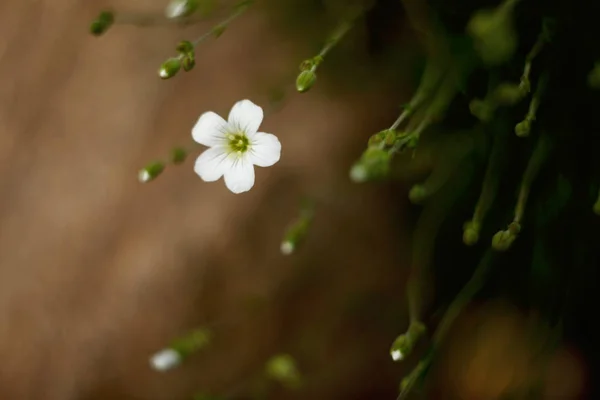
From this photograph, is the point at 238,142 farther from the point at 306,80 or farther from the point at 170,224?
the point at 170,224

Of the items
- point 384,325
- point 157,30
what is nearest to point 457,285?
point 384,325

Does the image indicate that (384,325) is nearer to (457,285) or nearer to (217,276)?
(457,285)

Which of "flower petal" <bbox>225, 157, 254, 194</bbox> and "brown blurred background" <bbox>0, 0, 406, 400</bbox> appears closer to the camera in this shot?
"flower petal" <bbox>225, 157, 254, 194</bbox>

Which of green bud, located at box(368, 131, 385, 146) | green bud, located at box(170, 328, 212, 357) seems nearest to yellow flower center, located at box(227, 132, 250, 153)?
green bud, located at box(368, 131, 385, 146)

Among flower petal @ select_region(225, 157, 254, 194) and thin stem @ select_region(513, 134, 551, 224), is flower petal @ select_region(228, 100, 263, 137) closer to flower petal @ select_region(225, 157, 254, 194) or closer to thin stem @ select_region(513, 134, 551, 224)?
flower petal @ select_region(225, 157, 254, 194)

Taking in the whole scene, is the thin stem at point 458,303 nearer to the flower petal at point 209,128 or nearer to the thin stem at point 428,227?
the thin stem at point 428,227

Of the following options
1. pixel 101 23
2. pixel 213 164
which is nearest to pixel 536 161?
pixel 213 164
